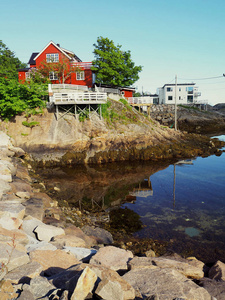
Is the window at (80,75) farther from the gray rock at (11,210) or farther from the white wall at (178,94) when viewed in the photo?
the white wall at (178,94)

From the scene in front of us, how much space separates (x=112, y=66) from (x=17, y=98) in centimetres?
1758

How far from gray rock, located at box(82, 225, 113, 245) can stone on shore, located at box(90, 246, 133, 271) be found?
347 cm

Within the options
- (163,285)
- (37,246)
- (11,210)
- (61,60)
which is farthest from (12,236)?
(61,60)

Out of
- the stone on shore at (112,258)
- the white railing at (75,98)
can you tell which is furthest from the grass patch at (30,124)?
the stone on shore at (112,258)

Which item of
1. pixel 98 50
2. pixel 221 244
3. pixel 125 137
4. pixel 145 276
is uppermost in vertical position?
pixel 98 50

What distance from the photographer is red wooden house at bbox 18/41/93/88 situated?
3616 centimetres

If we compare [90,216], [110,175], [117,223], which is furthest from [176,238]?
[110,175]

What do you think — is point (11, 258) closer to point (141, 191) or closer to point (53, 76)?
point (141, 191)

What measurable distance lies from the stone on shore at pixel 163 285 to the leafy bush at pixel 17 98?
25.6 meters

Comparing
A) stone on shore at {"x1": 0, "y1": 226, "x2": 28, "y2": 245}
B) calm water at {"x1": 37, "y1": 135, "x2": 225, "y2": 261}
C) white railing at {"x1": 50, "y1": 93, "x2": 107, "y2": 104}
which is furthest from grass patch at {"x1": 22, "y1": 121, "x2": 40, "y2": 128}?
stone on shore at {"x1": 0, "y1": 226, "x2": 28, "y2": 245}

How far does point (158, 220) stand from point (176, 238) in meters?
2.07

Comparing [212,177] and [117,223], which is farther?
[212,177]

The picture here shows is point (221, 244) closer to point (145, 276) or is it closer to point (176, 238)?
point (176, 238)

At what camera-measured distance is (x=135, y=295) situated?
4773mm
